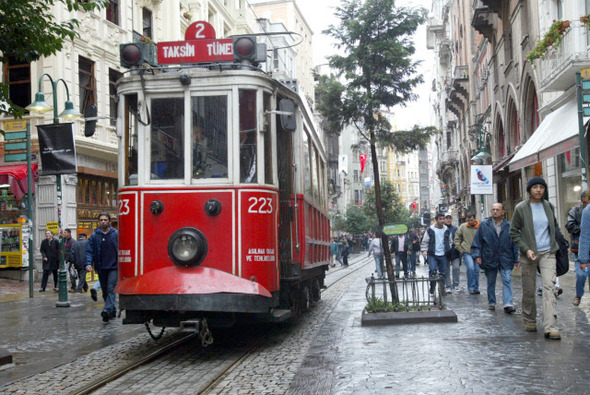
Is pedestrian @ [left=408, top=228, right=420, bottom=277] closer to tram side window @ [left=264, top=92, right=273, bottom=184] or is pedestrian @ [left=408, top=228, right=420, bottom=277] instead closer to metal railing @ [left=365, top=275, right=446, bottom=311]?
metal railing @ [left=365, top=275, right=446, bottom=311]

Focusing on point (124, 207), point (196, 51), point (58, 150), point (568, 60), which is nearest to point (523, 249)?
point (196, 51)

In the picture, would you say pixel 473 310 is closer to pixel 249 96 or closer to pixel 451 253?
pixel 451 253

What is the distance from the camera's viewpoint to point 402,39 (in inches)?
487

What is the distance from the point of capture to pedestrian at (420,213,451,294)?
580 inches

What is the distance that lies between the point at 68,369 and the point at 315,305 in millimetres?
7197

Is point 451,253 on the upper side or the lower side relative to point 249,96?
lower

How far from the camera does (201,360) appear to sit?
7.96 metres

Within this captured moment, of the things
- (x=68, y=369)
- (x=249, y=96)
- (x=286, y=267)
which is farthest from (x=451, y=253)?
(x=68, y=369)

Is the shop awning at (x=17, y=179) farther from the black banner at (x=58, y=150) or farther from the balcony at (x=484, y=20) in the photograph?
the balcony at (x=484, y=20)

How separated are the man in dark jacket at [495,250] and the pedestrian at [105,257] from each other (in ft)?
19.4

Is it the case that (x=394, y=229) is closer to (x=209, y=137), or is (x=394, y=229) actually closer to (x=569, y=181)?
(x=209, y=137)

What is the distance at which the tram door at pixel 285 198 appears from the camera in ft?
29.8

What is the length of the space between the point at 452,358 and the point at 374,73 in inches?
248

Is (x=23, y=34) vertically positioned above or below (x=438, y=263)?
above
